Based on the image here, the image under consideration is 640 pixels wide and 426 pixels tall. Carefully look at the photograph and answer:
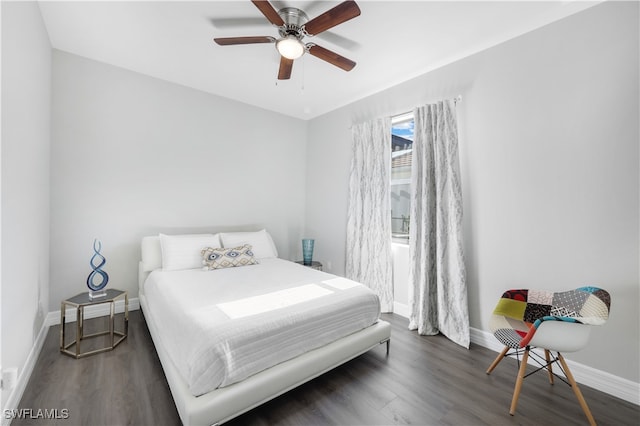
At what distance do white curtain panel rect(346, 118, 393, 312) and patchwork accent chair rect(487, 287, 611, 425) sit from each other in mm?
1404

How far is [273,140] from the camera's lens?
4.39 m

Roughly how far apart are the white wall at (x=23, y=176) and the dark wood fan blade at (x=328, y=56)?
1825 millimetres

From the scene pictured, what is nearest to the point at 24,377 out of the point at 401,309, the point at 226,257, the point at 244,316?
the point at 244,316

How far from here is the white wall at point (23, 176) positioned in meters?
1.54

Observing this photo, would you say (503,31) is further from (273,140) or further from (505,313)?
(273,140)

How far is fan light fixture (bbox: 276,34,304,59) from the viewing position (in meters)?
2.04

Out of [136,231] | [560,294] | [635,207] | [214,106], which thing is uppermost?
[214,106]

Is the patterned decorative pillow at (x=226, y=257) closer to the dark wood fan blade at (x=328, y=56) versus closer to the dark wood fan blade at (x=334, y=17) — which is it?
the dark wood fan blade at (x=328, y=56)

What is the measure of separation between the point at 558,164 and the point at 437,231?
109 cm

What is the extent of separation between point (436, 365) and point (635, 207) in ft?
5.91

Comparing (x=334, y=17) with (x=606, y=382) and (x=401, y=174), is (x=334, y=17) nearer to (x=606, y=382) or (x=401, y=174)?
(x=401, y=174)

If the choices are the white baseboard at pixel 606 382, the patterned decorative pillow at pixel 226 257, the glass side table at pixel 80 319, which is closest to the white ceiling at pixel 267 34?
the patterned decorative pillow at pixel 226 257

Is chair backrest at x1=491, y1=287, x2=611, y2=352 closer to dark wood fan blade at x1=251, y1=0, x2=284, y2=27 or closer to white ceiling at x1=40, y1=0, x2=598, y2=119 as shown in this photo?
white ceiling at x1=40, y1=0, x2=598, y2=119

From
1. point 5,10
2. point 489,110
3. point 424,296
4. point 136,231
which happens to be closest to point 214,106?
point 136,231
